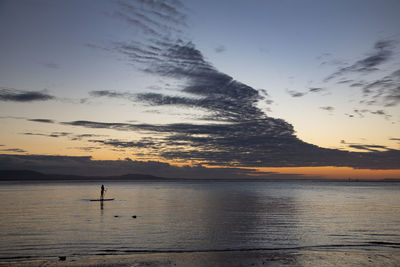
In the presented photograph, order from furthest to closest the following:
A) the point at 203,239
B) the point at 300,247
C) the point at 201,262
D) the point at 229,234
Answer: the point at 229,234
the point at 203,239
the point at 300,247
the point at 201,262

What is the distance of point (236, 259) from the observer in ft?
81.6

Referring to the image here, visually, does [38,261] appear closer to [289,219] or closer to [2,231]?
[2,231]

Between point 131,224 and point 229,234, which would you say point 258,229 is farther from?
point 131,224

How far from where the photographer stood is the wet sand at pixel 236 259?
2350cm

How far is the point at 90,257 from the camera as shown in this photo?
25.5 metres

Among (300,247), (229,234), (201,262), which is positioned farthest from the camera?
(229,234)

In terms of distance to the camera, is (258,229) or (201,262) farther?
(258,229)

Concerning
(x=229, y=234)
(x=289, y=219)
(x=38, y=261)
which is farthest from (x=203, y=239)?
(x=289, y=219)

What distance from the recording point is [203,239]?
33094 millimetres

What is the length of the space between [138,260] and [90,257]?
4219 millimetres

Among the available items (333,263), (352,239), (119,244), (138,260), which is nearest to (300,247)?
(333,263)

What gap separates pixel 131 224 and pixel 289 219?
78.3 ft

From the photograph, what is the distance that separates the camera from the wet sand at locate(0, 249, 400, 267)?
23500 millimetres

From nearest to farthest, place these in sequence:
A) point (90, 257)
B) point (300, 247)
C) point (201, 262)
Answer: point (201, 262), point (90, 257), point (300, 247)
